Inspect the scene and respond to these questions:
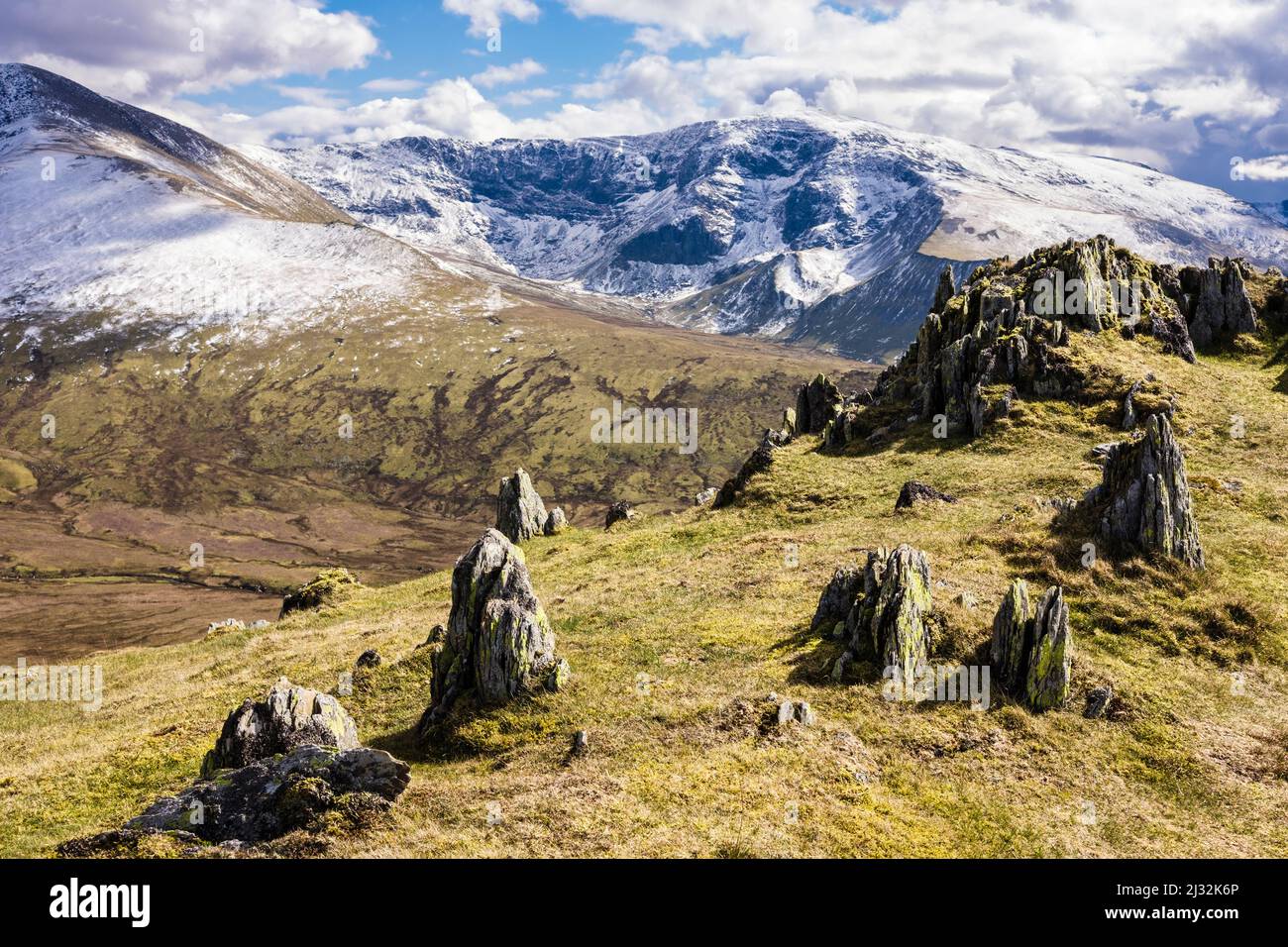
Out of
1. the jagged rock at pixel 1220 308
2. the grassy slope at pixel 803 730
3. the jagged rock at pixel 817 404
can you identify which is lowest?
the grassy slope at pixel 803 730

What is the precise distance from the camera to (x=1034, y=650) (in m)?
27.4

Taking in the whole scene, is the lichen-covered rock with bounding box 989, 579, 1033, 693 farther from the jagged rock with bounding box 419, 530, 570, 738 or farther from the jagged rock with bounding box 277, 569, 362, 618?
the jagged rock with bounding box 277, 569, 362, 618

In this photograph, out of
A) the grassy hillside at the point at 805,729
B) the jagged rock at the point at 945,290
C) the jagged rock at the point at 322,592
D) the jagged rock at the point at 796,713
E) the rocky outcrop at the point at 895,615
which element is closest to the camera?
the grassy hillside at the point at 805,729

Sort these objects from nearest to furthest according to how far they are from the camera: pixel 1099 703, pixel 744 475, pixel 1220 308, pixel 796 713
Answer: pixel 1099 703, pixel 796 713, pixel 744 475, pixel 1220 308

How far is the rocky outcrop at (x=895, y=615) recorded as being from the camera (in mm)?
29281

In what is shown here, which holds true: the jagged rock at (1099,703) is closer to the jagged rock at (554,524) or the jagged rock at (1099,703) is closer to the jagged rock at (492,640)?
the jagged rock at (492,640)

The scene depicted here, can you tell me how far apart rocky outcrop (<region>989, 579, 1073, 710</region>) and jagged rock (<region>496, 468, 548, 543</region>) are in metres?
53.1

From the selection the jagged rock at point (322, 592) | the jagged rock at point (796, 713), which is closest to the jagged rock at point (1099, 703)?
the jagged rock at point (796, 713)

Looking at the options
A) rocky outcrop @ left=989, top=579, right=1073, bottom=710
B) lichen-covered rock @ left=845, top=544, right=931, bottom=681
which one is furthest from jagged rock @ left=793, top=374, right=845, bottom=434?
rocky outcrop @ left=989, top=579, right=1073, bottom=710

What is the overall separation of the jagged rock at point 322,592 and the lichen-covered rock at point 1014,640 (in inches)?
1975

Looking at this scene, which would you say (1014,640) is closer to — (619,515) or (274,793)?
(274,793)

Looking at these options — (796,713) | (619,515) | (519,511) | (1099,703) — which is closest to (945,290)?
(619,515)

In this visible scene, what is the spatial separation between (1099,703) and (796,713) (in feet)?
33.8
